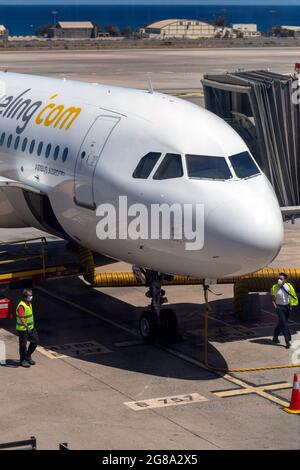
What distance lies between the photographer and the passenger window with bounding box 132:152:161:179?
2152 centimetres

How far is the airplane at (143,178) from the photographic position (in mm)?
20375

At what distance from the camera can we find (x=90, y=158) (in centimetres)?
2303

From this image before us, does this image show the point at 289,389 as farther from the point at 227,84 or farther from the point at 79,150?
the point at 227,84

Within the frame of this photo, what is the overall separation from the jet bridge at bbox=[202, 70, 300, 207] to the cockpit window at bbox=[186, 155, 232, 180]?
5.40m

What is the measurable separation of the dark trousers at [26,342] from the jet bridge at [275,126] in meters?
8.51

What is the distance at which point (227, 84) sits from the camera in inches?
1110

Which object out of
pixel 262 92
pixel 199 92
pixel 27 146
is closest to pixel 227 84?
pixel 262 92

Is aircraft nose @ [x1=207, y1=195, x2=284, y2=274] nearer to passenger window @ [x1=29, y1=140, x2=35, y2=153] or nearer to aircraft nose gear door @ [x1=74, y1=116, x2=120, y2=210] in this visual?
aircraft nose gear door @ [x1=74, y1=116, x2=120, y2=210]

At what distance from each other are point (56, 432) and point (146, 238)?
5207 millimetres

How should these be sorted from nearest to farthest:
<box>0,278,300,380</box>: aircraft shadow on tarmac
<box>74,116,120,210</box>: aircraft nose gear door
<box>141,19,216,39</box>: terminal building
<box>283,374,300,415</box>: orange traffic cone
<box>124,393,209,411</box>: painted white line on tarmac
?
<box>283,374,300,415</box>: orange traffic cone → <box>124,393,209,411</box>: painted white line on tarmac → <box>0,278,300,380</box>: aircraft shadow on tarmac → <box>74,116,120,210</box>: aircraft nose gear door → <box>141,19,216,39</box>: terminal building

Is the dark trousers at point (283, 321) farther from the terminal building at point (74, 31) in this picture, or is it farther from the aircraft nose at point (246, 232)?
the terminal building at point (74, 31)

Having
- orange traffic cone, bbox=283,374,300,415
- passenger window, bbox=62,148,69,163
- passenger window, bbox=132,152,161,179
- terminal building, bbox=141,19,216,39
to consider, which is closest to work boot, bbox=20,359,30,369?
passenger window, bbox=132,152,161,179

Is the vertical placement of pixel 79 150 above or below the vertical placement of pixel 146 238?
above

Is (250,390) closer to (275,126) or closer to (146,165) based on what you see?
(146,165)
